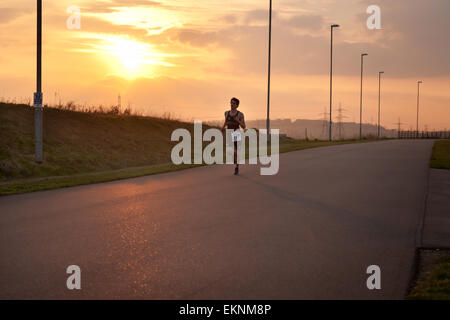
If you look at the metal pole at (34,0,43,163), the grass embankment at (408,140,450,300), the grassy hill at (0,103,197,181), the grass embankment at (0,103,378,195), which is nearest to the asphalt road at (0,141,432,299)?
the grass embankment at (408,140,450,300)

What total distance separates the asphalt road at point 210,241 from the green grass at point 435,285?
165 millimetres

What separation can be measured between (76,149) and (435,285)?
18.1 meters

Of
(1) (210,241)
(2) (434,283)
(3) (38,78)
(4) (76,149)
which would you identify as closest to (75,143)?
(4) (76,149)

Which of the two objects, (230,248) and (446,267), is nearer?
(446,267)

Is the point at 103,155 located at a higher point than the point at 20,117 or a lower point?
Result: lower

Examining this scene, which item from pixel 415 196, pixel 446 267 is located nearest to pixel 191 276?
pixel 446 267

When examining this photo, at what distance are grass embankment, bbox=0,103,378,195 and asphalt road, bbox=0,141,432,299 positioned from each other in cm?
297

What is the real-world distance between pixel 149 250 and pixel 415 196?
746cm

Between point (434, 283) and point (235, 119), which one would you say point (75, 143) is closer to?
point (235, 119)

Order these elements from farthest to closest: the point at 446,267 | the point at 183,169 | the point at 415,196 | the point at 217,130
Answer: the point at 217,130
the point at 183,169
the point at 415,196
the point at 446,267

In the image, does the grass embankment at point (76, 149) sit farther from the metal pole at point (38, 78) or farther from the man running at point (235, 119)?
the man running at point (235, 119)

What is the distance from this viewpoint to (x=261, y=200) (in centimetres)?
1071
